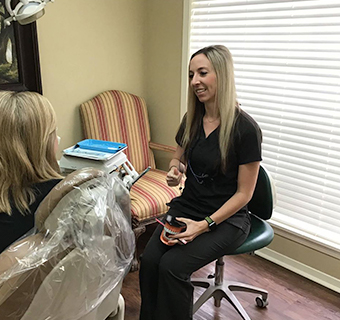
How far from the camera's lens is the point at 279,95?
7.36 ft

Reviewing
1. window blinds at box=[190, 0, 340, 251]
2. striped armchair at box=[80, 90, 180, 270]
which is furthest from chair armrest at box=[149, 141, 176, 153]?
window blinds at box=[190, 0, 340, 251]

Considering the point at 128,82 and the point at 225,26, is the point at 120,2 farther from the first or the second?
the point at 225,26

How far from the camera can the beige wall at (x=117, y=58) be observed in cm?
246

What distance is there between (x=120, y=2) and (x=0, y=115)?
76.4 inches

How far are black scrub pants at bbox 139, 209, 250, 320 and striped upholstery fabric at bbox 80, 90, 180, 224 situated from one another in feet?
2.10

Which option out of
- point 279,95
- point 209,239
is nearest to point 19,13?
point 209,239

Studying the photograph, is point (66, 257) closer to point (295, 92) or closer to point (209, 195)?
point (209, 195)

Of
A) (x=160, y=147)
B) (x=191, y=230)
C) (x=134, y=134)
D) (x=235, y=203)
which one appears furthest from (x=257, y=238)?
(x=134, y=134)

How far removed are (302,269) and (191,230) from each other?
1082mm

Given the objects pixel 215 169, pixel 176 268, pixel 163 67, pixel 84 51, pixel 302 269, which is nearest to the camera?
pixel 176 268

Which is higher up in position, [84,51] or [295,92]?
[84,51]

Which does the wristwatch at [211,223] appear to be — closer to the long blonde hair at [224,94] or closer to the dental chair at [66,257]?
the long blonde hair at [224,94]

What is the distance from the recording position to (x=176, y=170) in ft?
5.95

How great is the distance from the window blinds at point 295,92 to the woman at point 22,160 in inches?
58.8
